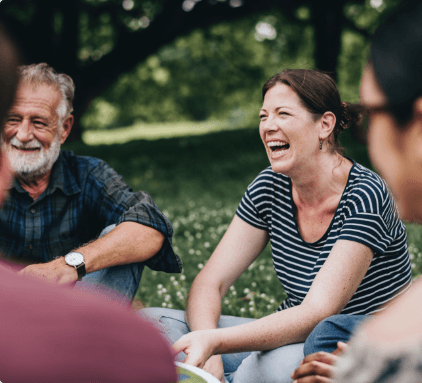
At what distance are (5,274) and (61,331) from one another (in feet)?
0.51

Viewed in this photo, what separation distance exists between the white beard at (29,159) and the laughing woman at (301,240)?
110cm

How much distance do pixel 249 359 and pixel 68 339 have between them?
184 cm

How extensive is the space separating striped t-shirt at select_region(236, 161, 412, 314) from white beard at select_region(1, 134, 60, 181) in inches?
47.2

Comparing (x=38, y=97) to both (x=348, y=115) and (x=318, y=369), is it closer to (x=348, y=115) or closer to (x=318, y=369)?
(x=348, y=115)

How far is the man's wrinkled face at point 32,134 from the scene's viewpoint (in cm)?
291

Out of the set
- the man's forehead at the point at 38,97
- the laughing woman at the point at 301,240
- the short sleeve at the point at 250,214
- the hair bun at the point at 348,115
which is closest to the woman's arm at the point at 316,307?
the laughing woman at the point at 301,240

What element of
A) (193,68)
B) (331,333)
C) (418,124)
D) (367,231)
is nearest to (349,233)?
(367,231)

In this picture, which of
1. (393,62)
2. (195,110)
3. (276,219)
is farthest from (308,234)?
(195,110)

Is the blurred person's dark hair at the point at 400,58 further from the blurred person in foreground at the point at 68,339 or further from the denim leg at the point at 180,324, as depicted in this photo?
the denim leg at the point at 180,324

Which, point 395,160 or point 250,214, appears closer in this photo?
point 395,160

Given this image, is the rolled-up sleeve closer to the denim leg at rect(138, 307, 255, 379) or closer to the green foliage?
the denim leg at rect(138, 307, 255, 379)

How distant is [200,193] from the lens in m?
8.93

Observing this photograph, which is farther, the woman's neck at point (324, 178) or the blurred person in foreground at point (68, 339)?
the woman's neck at point (324, 178)

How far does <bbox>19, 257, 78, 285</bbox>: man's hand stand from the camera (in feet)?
7.82
